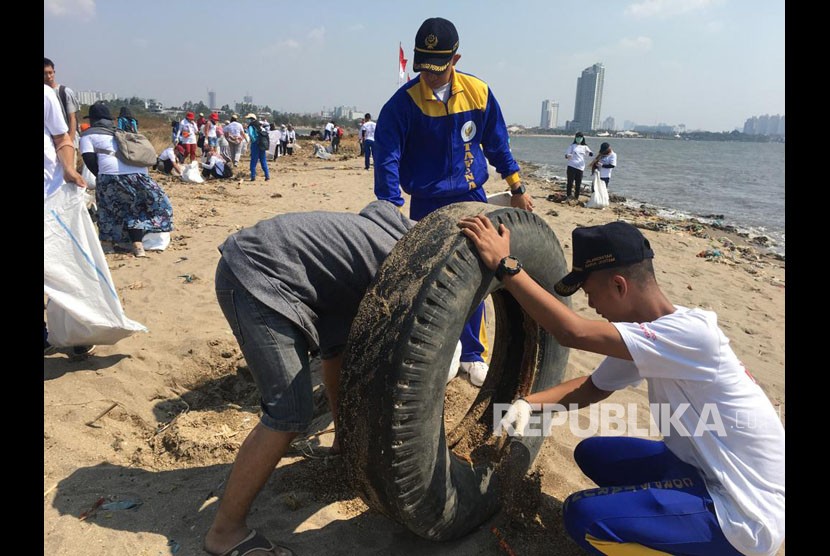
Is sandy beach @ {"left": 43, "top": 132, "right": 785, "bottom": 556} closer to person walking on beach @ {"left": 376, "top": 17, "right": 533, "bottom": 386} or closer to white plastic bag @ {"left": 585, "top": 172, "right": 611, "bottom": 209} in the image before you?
person walking on beach @ {"left": 376, "top": 17, "right": 533, "bottom": 386}

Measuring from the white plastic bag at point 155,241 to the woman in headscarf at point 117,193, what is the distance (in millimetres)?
113

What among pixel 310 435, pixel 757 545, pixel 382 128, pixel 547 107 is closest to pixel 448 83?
pixel 382 128

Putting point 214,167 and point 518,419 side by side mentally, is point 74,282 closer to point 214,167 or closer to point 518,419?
point 518,419

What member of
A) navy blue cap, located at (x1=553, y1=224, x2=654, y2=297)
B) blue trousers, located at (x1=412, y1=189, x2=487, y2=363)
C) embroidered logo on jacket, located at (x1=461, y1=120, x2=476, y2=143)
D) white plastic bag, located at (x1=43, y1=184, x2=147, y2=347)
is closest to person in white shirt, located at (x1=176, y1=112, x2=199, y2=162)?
white plastic bag, located at (x1=43, y1=184, x2=147, y2=347)

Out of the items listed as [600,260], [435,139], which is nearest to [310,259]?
[600,260]

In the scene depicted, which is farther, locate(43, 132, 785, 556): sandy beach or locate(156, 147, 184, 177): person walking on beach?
locate(156, 147, 184, 177): person walking on beach

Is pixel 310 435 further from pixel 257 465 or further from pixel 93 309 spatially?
pixel 93 309

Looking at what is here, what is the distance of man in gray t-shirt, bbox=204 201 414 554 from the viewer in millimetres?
2109

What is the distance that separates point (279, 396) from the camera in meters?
2.15

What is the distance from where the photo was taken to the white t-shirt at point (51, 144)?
368 centimetres

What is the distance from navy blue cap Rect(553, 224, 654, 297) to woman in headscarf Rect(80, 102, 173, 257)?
6.03 meters

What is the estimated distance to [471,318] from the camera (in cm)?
389

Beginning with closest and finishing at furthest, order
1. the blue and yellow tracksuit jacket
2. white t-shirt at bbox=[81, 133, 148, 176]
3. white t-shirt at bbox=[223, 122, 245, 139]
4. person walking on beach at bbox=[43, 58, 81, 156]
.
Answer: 1. the blue and yellow tracksuit jacket
2. person walking on beach at bbox=[43, 58, 81, 156]
3. white t-shirt at bbox=[81, 133, 148, 176]
4. white t-shirt at bbox=[223, 122, 245, 139]

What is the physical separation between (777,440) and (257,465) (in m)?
1.92
